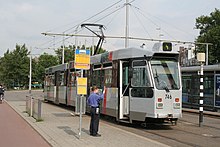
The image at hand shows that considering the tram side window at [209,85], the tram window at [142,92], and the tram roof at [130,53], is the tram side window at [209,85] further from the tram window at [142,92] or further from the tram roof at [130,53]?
the tram window at [142,92]

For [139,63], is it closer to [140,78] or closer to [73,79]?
[140,78]

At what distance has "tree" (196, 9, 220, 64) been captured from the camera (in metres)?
59.2

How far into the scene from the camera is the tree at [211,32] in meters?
59.2

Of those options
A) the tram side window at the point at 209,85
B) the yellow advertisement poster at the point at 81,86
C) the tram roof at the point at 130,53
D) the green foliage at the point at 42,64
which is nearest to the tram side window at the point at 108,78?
the tram roof at the point at 130,53

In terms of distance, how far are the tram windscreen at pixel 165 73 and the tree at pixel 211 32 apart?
44876 millimetres

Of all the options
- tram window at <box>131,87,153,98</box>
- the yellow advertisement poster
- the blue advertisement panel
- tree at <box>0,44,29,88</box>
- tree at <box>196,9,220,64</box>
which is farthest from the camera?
tree at <box>0,44,29,88</box>

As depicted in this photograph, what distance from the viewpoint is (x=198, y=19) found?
6575 cm

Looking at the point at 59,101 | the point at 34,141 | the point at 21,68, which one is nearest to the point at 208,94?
the point at 59,101

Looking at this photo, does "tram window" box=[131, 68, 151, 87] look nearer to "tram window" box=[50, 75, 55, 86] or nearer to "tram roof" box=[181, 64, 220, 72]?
"tram roof" box=[181, 64, 220, 72]

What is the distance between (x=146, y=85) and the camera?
15844 mm

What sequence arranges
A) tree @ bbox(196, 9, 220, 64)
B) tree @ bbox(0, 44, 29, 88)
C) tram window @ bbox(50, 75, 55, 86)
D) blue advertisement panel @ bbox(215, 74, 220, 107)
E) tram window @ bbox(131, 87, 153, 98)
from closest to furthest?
tram window @ bbox(131, 87, 153, 98)
blue advertisement panel @ bbox(215, 74, 220, 107)
tram window @ bbox(50, 75, 55, 86)
tree @ bbox(196, 9, 220, 64)
tree @ bbox(0, 44, 29, 88)

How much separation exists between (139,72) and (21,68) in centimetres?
7567

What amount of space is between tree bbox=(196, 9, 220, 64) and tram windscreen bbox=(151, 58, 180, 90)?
4488cm

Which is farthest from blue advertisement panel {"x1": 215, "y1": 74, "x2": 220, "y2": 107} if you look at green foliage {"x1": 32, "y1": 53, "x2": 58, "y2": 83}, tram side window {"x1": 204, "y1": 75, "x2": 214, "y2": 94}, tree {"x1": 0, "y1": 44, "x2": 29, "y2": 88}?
green foliage {"x1": 32, "y1": 53, "x2": 58, "y2": 83}
